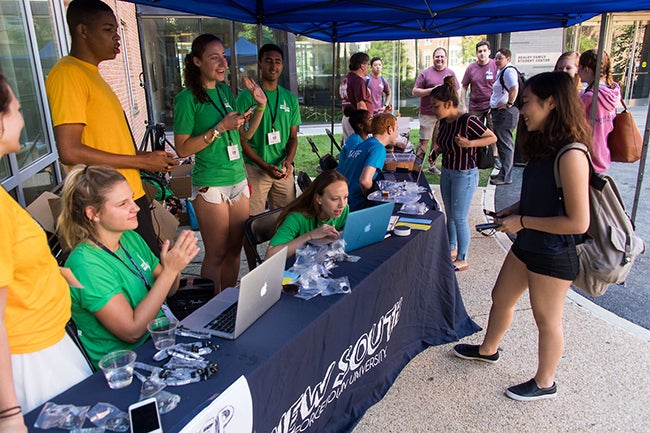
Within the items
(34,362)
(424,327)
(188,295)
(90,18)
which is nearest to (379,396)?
(424,327)

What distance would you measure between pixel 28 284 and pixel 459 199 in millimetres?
3233

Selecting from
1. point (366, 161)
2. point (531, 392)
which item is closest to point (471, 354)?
point (531, 392)

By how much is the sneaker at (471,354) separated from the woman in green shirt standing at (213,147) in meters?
1.51

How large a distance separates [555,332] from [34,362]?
215 centimetres

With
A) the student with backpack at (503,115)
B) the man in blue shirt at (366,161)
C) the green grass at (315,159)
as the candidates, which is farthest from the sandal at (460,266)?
the student with backpack at (503,115)

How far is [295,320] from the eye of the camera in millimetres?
1627

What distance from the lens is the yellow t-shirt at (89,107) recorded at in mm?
2033

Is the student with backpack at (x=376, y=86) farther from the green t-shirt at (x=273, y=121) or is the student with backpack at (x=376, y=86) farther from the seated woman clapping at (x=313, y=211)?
the seated woman clapping at (x=313, y=211)

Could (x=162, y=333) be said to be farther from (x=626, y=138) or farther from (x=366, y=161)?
(x=626, y=138)

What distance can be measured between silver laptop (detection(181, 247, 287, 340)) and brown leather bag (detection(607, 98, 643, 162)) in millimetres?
3403

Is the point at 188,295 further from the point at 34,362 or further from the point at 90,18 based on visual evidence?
the point at 90,18

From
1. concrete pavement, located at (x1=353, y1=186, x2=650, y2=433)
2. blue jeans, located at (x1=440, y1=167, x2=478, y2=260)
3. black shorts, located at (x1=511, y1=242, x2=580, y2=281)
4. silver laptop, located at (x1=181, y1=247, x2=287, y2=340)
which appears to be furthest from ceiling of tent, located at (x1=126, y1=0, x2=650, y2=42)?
silver laptop, located at (x1=181, y1=247, x2=287, y2=340)

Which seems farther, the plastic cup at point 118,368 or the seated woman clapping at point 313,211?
the seated woman clapping at point 313,211

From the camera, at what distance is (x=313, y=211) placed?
2500 millimetres
